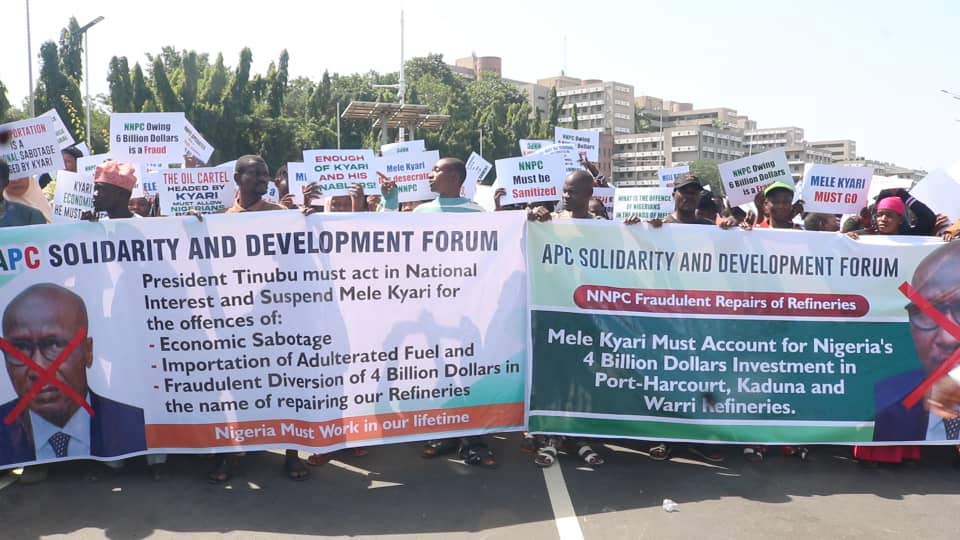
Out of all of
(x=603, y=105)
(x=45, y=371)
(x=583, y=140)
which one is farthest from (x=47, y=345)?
(x=603, y=105)

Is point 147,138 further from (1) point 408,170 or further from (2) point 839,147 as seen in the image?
(2) point 839,147

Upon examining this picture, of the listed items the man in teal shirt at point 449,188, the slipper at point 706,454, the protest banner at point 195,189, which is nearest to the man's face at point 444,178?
the man in teal shirt at point 449,188

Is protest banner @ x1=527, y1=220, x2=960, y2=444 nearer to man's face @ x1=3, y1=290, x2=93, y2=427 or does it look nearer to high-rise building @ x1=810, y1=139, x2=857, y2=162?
man's face @ x1=3, y1=290, x2=93, y2=427

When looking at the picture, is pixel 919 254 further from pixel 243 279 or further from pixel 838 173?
pixel 243 279

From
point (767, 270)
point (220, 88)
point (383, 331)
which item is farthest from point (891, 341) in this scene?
point (220, 88)

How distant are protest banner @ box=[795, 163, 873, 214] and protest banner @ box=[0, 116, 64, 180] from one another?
20.1ft

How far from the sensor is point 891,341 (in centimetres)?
535

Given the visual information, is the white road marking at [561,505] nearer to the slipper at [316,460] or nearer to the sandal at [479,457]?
the sandal at [479,457]

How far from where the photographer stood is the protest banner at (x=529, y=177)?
712cm

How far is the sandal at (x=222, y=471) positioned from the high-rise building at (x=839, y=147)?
19107 cm

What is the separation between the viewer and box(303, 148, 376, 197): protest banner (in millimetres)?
7621

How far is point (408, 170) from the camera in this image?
802cm

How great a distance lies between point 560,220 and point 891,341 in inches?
92.0

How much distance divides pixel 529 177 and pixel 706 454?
2.90 meters
